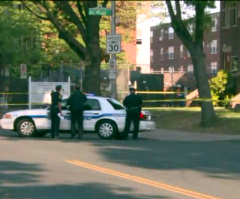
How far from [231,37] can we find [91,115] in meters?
18.8

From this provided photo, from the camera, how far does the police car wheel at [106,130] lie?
67.6 feet

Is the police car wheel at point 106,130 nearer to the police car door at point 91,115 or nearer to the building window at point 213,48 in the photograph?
the police car door at point 91,115

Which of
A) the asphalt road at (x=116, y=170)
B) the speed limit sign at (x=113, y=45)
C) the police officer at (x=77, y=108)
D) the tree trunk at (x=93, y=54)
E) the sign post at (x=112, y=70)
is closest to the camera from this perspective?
the asphalt road at (x=116, y=170)

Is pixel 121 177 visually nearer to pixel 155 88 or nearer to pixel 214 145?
pixel 214 145

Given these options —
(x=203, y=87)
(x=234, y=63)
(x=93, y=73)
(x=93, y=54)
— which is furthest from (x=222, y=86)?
(x=203, y=87)

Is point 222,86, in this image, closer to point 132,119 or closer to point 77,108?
point 132,119

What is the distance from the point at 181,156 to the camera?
15.7 metres

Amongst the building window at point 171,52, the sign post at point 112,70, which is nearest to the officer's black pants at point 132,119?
the sign post at point 112,70

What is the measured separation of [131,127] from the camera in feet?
68.8

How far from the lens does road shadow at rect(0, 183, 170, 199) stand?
390 inches

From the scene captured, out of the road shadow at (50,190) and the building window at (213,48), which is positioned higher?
the building window at (213,48)

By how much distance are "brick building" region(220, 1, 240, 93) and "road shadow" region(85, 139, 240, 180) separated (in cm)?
1736

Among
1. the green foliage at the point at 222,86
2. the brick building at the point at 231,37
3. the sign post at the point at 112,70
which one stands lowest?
the green foliage at the point at 222,86

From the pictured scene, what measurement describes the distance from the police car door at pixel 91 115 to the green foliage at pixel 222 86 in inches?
641
